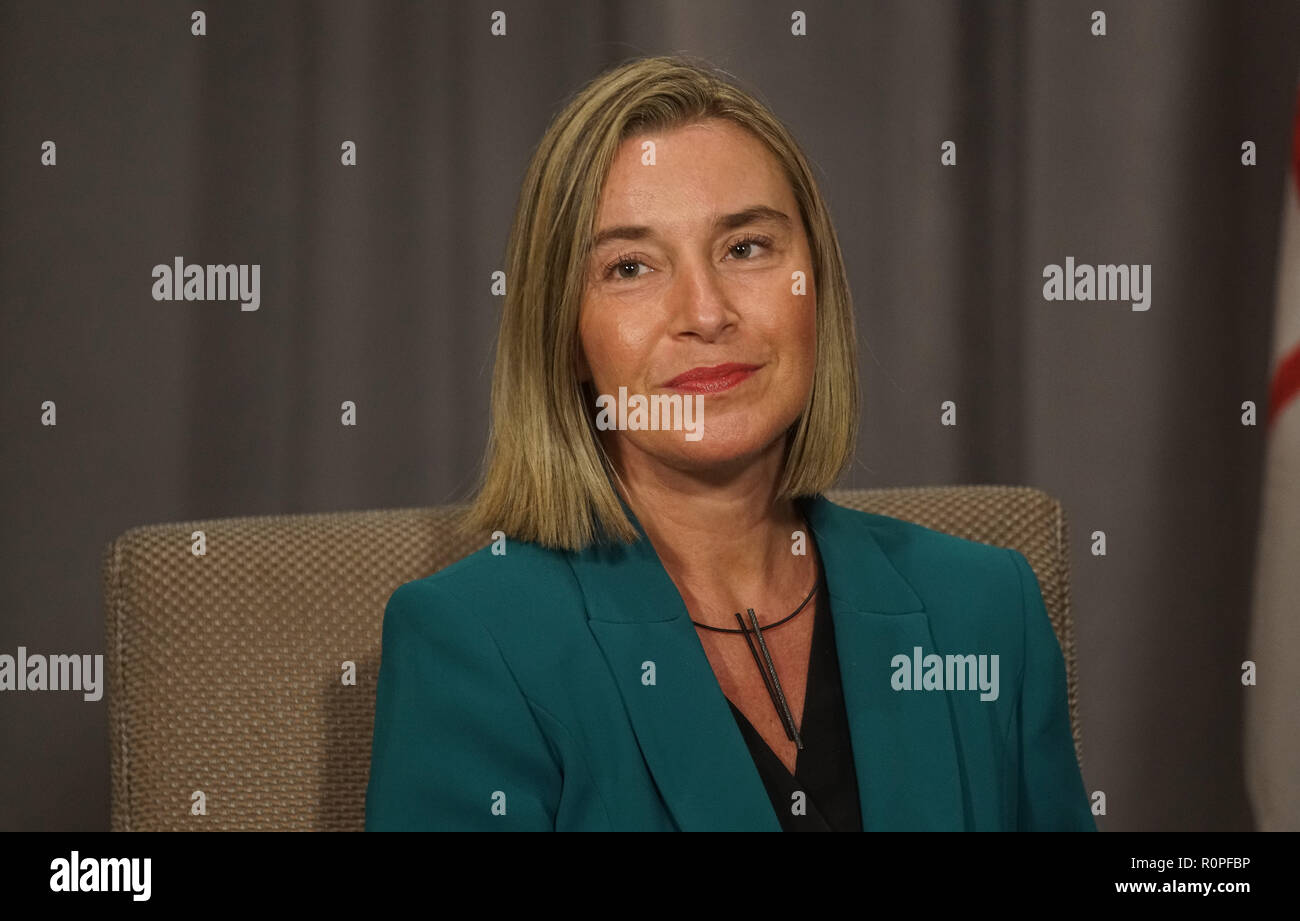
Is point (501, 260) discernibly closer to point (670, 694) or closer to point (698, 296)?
point (698, 296)

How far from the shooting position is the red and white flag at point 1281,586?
5.99 ft

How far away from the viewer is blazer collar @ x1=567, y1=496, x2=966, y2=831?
1123mm

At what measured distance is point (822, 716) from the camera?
123cm

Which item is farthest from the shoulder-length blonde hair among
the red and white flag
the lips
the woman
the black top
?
the red and white flag

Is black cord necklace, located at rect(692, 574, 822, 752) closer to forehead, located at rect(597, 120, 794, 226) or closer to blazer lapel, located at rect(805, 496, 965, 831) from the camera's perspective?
blazer lapel, located at rect(805, 496, 965, 831)

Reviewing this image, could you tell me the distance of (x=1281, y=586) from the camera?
1.86 metres

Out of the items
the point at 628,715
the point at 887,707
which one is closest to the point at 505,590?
the point at 628,715

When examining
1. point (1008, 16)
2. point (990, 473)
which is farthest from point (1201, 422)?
point (1008, 16)

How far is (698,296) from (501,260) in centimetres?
109

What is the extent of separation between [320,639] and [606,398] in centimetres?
38

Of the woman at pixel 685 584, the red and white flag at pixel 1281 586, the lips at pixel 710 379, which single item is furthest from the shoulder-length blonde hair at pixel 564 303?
the red and white flag at pixel 1281 586

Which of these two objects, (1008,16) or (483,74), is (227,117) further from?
(1008,16)

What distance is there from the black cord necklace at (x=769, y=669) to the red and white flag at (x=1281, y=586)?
0.90 m
